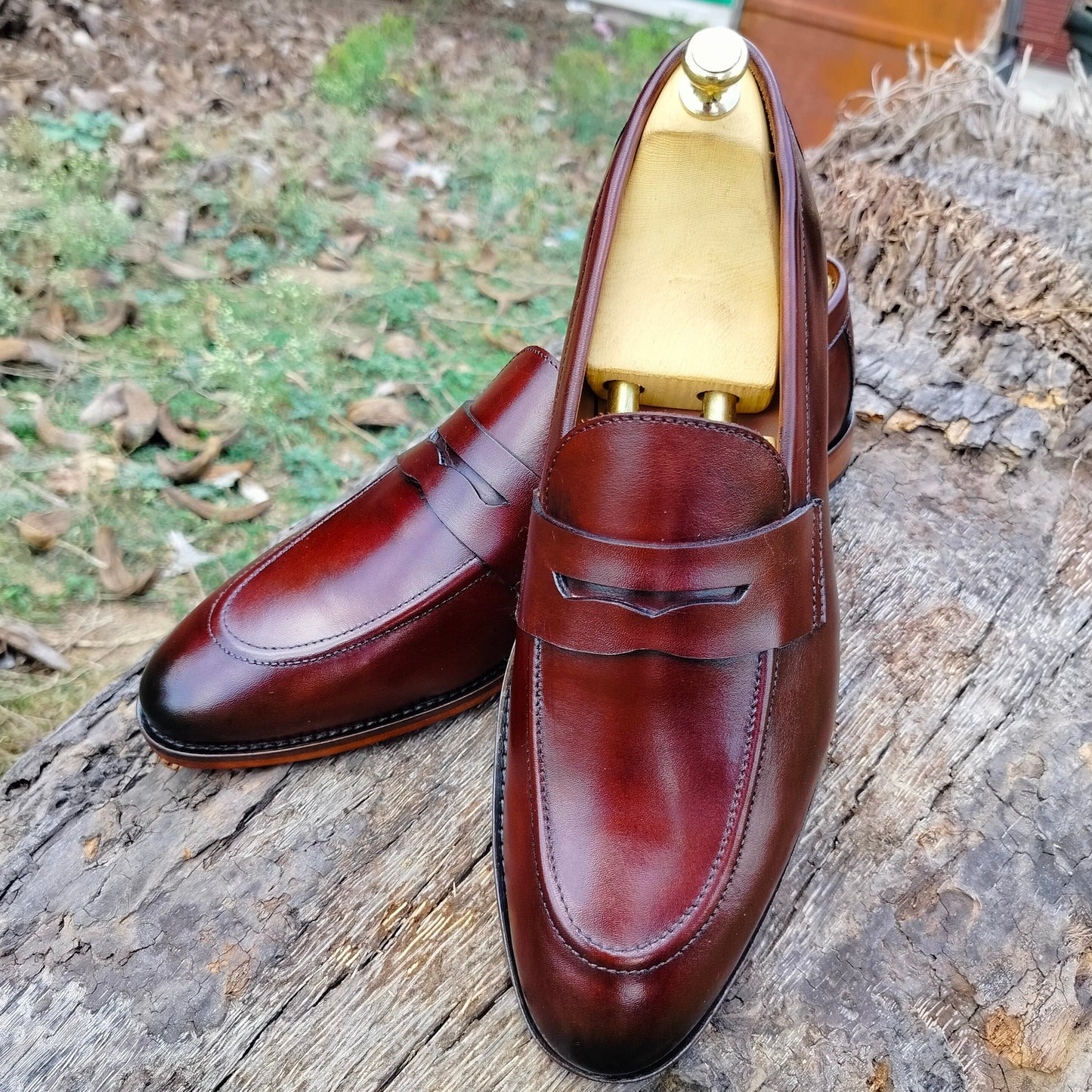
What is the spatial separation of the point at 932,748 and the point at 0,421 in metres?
2.53

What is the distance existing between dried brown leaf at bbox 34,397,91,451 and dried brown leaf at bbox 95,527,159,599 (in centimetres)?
35

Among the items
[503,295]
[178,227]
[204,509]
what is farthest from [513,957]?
[178,227]

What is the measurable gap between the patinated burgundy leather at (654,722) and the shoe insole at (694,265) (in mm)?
227

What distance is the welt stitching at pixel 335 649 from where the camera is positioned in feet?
4.52

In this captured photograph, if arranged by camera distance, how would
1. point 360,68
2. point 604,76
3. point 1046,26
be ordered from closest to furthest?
point 1046,26
point 360,68
point 604,76

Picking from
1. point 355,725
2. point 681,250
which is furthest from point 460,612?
point 681,250

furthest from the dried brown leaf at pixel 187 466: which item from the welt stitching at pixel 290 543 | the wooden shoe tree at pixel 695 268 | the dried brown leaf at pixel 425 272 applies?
the wooden shoe tree at pixel 695 268

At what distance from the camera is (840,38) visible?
Answer: 13.8 ft

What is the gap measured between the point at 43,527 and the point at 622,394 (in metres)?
1.65

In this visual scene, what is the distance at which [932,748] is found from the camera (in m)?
1.46

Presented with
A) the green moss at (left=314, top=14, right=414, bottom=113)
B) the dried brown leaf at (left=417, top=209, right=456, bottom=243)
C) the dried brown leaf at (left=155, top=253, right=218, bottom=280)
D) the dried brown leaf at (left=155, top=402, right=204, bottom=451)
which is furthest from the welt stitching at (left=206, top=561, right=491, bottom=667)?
the green moss at (left=314, top=14, right=414, bottom=113)

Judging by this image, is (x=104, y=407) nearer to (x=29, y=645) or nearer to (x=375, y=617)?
(x=29, y=645)

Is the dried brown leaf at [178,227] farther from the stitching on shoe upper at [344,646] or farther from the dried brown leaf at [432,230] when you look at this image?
the stitching on shoe upper at [344,646]

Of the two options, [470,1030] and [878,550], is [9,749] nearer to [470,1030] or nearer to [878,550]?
[470,1030]
